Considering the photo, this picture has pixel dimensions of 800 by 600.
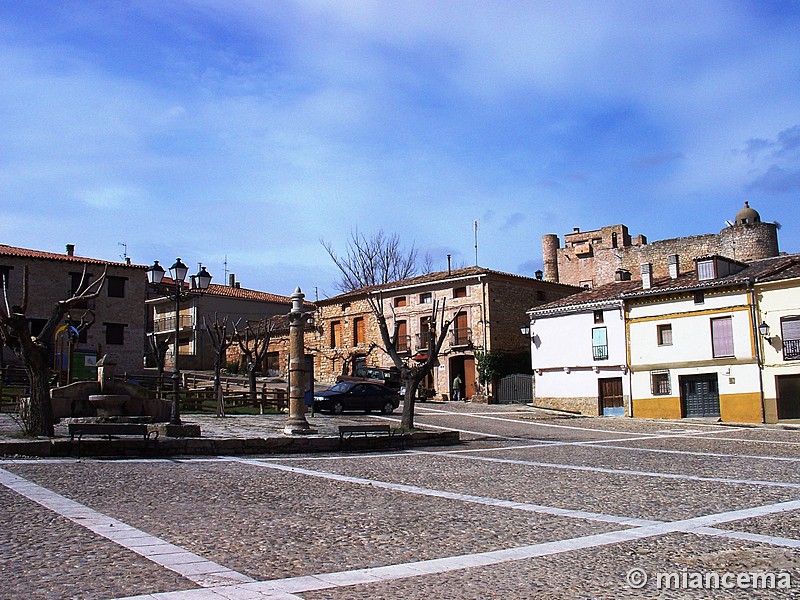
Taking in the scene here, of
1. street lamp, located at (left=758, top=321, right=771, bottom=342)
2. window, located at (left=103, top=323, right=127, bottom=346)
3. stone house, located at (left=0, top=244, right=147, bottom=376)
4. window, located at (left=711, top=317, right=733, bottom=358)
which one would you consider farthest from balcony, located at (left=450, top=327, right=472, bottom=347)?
window, located at (left=103, top=323, right=127, bottom=346)

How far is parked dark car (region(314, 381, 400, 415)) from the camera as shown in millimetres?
27688

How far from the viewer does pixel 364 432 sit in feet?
56.9

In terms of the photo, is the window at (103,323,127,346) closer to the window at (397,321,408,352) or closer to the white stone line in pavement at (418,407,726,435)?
the window at (397,321,408,352)

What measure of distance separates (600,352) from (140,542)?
30562 mm

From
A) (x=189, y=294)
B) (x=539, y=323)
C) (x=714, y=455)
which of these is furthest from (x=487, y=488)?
(x=539, y=323)

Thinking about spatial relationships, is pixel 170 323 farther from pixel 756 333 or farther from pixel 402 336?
pixel 756 333

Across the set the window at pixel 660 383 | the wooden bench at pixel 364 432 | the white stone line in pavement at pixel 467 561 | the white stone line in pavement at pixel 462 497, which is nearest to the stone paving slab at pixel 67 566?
the white stone line in pavement at pixel 467 561

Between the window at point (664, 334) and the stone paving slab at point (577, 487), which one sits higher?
the window at point (664, 334)

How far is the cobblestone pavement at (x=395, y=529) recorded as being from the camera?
517 cm

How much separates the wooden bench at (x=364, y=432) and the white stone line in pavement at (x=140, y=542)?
7.94m

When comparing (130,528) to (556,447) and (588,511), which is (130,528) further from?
(556,447)

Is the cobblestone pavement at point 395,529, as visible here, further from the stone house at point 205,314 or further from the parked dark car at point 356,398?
the stone house at point 205,314

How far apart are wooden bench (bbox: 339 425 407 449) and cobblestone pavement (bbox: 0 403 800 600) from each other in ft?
7.83

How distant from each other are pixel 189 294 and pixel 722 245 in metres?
40.3
